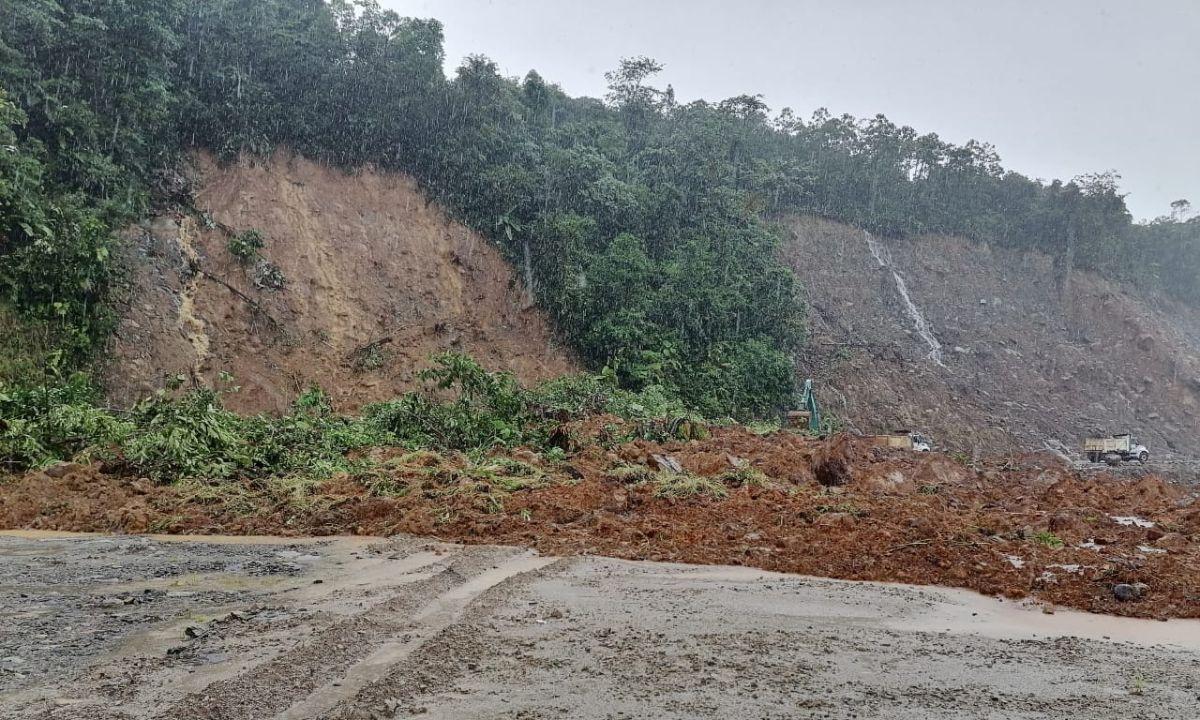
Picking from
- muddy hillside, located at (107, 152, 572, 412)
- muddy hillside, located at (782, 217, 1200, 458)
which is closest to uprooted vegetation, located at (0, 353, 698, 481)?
muddy hillside, located at (107, 152, 572, 412)

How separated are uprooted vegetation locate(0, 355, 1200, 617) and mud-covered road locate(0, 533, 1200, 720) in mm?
750

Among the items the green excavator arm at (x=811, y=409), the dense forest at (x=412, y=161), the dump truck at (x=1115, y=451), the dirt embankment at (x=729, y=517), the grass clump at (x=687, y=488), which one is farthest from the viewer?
the dump truck at (x=1115, y=451)

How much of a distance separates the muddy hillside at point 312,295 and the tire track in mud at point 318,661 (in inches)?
500

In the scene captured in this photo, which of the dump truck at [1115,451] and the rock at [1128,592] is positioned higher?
the rock at [1128,592]

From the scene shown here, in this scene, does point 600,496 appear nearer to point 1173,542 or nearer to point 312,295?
point 1173,542

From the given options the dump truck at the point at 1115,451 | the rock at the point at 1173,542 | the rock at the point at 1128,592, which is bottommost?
the dump truck at the point at 1115,451

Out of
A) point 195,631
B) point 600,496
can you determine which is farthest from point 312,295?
point 195,631

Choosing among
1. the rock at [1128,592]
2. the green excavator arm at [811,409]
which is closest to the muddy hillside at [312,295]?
the green excavator arm at [811,409]

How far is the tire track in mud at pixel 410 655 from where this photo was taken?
318cm

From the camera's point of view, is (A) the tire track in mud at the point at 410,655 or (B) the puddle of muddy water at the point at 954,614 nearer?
(A) the tire track in mud at the point at 410,655

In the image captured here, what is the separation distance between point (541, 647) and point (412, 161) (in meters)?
22.1

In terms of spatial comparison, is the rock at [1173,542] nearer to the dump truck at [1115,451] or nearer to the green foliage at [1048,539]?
the green foliage at [1048,539]

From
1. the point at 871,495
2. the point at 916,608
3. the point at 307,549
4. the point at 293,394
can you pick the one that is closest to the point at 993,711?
the point at 916,608

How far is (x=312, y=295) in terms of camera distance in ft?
65.9
